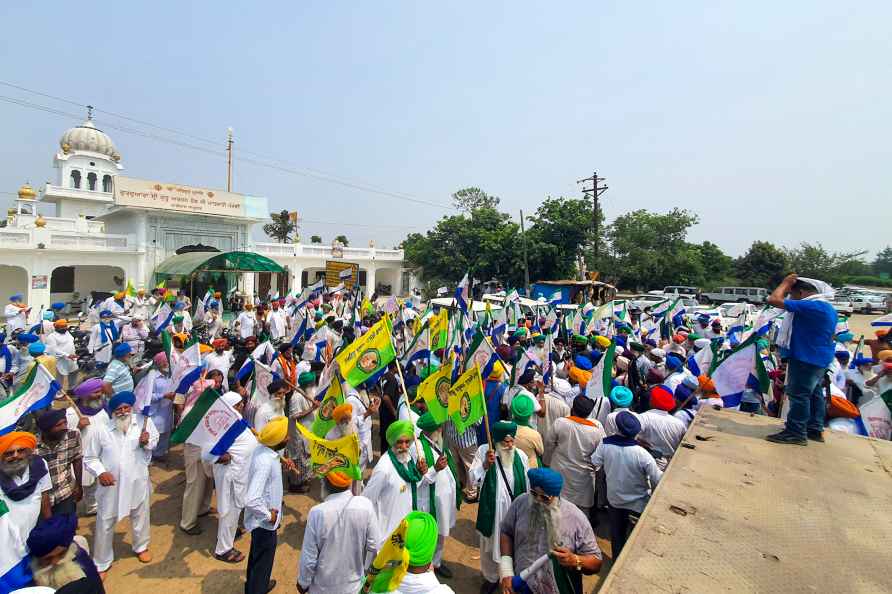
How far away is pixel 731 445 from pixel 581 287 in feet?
69.6

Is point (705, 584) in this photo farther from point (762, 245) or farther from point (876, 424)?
point (762, 245)

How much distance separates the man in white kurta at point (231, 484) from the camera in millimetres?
3936

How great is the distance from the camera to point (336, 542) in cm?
291

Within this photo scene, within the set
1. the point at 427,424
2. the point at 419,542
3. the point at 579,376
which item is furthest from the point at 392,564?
the point at 579,376

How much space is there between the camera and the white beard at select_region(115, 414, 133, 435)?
396 centimetres

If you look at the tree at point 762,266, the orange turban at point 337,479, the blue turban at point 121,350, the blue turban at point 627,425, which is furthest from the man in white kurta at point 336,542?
the tree at point 762,266

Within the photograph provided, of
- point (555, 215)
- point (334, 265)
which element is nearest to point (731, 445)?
point (334, 265)

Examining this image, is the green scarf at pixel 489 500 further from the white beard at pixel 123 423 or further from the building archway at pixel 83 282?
the building archway at pixel 83 282

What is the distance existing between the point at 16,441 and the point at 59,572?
1.11m

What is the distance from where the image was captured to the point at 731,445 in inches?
125

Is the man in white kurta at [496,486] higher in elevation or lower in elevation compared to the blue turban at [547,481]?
lower

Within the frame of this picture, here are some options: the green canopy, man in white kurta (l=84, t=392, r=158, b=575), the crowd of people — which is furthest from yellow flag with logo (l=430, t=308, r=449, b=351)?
the green canopy

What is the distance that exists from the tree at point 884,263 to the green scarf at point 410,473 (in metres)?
88.0

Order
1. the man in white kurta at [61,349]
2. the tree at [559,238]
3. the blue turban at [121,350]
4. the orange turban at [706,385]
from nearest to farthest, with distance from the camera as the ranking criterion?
the orange turban at [706,385] → the blue turban at [121,350] → the man in white kurta at [61,349] → the tree at [559,238]
